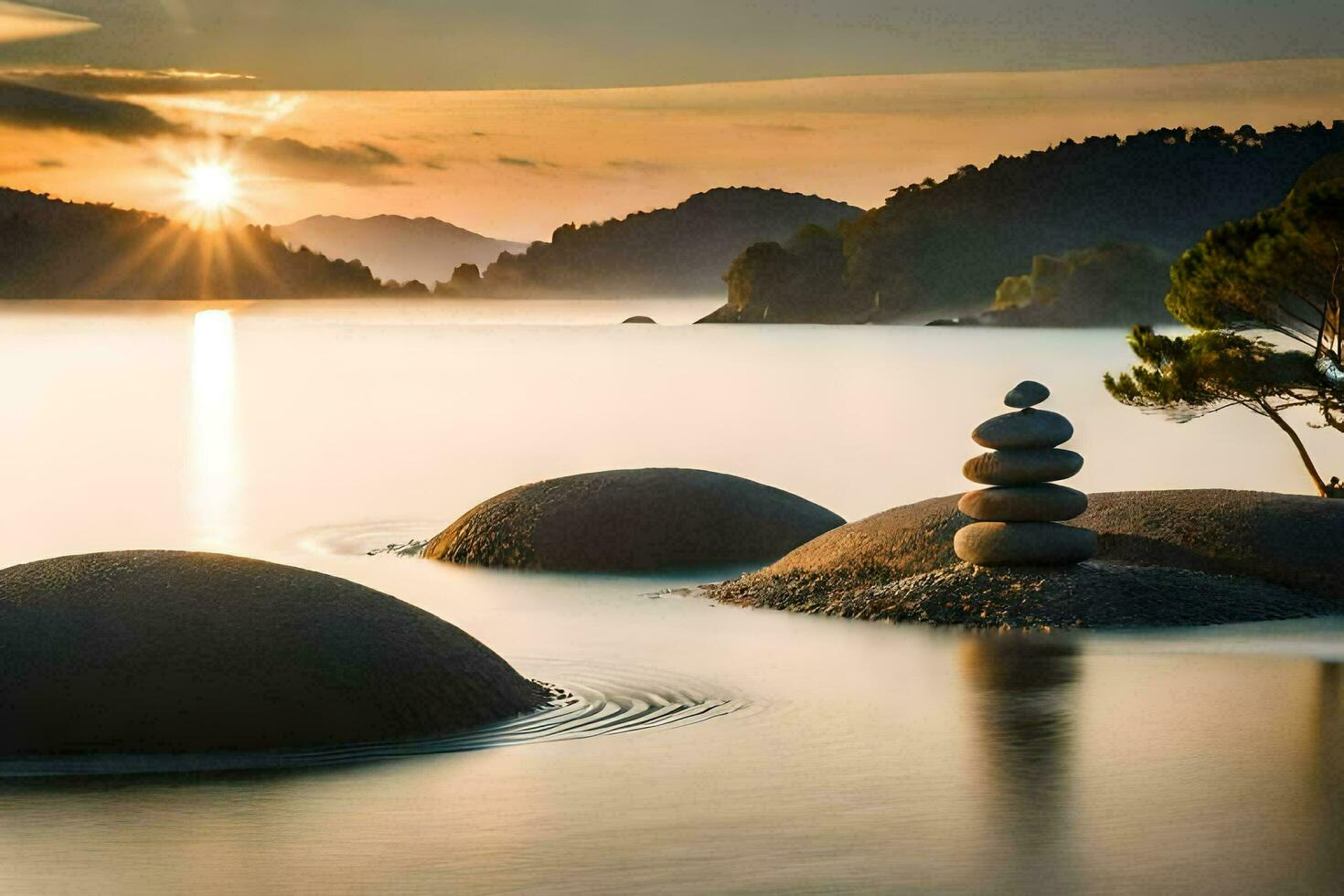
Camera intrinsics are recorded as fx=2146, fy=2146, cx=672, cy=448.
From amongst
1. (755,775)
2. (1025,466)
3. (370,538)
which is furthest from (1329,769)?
(370,538)

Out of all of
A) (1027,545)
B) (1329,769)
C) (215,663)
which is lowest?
(1329,769)

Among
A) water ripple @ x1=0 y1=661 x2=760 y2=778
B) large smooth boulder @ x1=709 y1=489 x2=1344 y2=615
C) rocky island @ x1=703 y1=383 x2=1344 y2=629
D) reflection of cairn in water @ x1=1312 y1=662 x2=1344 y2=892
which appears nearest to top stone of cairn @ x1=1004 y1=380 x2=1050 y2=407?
rocky island @ x1=703 y1=383 x2=1344 y2=629

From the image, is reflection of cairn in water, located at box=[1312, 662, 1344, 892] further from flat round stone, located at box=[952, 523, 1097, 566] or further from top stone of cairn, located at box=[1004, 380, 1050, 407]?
top stone of cairn, located at box=[1004, 380, 1050, 407]

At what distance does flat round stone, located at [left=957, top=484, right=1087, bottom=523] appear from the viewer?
22.3 m

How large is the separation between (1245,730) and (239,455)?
46.9 m

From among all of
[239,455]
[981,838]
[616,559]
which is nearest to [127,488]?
[239,455]

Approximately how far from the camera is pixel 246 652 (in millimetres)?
14219

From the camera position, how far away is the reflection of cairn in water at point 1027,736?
1174 cm

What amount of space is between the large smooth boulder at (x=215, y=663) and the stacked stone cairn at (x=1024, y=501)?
800cm

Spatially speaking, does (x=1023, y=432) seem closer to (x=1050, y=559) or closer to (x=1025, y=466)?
(x=1025, y=466)

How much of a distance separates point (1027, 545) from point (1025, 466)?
0.88 m

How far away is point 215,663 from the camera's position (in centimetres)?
1409

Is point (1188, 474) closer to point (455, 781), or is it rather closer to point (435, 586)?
point (435, 586)

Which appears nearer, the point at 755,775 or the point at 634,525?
the point at 755,775
